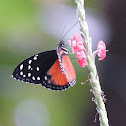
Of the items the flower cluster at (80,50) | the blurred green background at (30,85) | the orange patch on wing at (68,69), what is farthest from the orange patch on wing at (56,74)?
the blurred green background at (30,85)

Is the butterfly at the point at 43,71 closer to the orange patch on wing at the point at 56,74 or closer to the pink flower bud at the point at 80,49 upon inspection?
the orange patch on wing at the point at 56,74

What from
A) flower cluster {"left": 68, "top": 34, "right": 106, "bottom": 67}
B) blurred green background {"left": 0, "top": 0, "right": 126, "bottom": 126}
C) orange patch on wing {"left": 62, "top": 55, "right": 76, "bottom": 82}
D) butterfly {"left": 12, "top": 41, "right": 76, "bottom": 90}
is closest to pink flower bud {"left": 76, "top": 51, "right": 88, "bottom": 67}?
flower cluster {"left": 68, "top": 34, "right": 106, "bottom": 67}

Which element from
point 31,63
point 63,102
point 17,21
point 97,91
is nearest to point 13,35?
point 17,21

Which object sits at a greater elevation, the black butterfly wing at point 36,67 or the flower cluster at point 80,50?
the black butterfly wing at point 36,67

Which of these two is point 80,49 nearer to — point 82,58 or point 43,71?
point 82,58

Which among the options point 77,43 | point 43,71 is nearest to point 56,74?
point 43,71

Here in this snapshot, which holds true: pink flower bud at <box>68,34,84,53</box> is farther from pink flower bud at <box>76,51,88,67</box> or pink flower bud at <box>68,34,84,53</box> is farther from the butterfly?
the butterfly

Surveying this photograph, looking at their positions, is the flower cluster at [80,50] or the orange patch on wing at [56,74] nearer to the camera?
the flower cluster at [80,50]

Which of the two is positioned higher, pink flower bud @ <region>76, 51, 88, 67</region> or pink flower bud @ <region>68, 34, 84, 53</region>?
pink flower bud @ <region>68, 34, 84, 53</region>

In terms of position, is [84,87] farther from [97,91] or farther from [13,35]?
[97,91]
